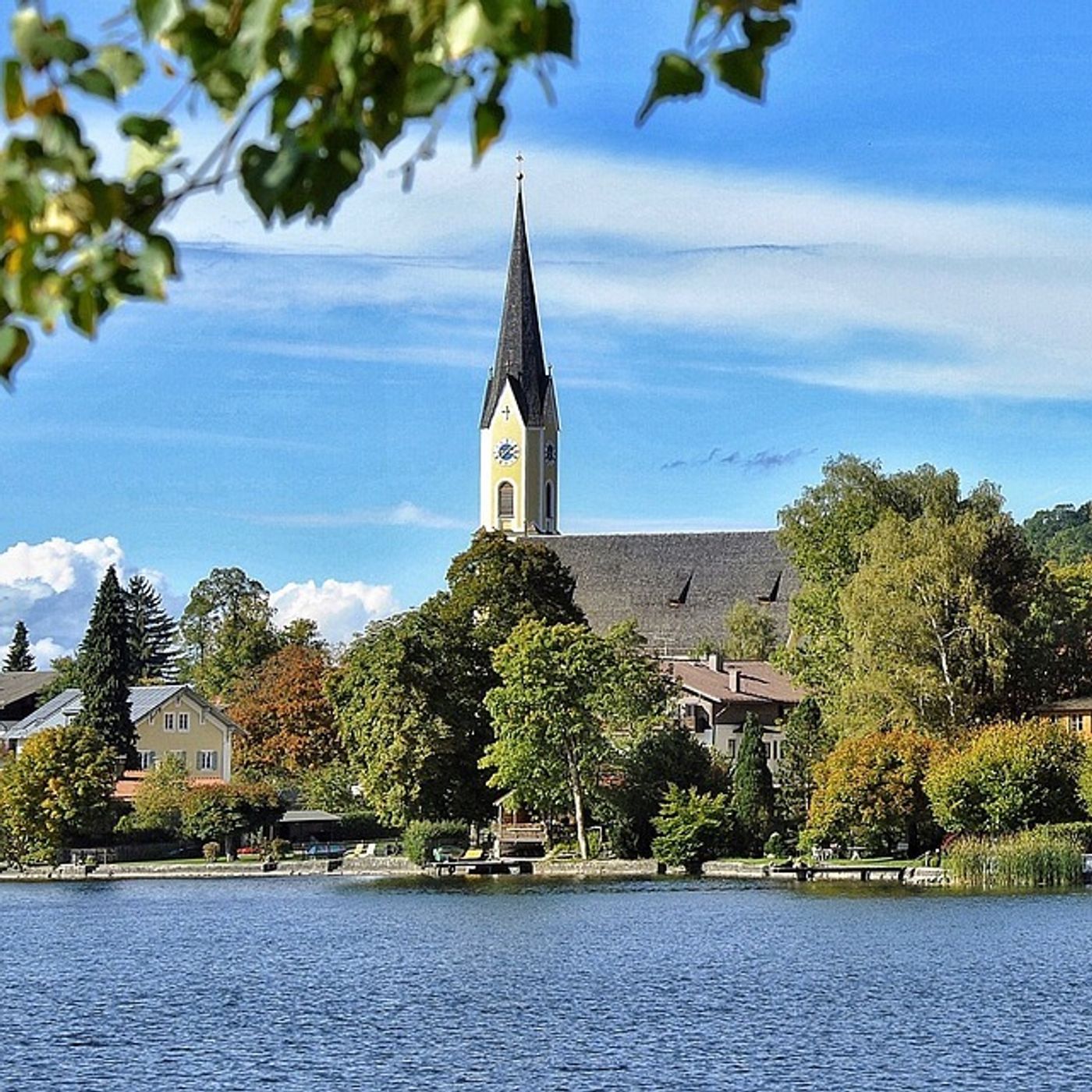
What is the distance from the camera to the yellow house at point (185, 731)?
272ft

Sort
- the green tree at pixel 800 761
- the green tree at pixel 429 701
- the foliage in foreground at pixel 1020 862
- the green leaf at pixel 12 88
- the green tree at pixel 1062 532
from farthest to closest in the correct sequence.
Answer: the green tree at pixel 1062 532 → the green tree at pixel 429 701 → the green tree at pixel 800 761 → the foliage in foreground at pixel 1020 862 → the green leaf at pixel 12 88

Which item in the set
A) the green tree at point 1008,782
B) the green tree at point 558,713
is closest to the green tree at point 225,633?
the green tree at point 558,713

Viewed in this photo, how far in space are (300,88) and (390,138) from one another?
17 centimetres

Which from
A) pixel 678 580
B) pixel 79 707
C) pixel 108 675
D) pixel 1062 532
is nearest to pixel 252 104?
pixel 108 675

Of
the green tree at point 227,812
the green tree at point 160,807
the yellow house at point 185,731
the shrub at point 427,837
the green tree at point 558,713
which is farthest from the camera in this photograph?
the yellow house at point 185,731

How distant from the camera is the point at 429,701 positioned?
6334cm

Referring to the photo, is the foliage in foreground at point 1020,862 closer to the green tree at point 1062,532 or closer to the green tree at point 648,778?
the green tree at point 648,778

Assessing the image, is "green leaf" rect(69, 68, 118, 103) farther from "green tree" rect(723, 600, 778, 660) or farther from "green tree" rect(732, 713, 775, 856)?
"green tree" rect(723, 600, 778, 660)

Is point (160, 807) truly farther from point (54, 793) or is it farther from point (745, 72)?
point (745, 72)

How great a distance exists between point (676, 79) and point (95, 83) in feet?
3.10

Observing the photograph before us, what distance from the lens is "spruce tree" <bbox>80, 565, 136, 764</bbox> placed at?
2921 inches

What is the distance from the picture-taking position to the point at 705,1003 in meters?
27.5

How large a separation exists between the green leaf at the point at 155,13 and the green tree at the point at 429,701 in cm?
5918

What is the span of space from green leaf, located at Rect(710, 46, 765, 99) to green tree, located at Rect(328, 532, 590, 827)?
59081mm
